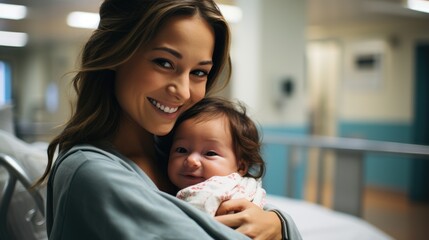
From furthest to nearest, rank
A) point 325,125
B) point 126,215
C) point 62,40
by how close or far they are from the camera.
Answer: point 325,125
point 62,40
point 126,215

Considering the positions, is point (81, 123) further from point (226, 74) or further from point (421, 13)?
point (421, 13)

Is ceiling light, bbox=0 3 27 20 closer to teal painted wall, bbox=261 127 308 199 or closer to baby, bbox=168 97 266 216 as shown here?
teal painted wall, bbox=261 127 308 199

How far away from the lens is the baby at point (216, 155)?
0.74 metres

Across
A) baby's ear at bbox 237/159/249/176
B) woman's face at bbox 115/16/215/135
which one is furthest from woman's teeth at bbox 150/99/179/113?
baby's ear at bbox 237/159/249/176

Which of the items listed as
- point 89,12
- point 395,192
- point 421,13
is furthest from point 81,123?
point 395,192

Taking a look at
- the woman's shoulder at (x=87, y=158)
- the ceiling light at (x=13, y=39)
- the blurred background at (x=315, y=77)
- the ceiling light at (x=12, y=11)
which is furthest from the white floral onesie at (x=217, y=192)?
the ceiling light at (x=13, y=39)

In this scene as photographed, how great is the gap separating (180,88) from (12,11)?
15.3 feet

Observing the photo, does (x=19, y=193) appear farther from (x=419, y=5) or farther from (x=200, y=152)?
(x=419, y=5)

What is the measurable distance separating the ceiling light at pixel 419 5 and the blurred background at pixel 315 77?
0.02m

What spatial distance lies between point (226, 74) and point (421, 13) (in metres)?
4.33

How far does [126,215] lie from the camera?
603 millimetres

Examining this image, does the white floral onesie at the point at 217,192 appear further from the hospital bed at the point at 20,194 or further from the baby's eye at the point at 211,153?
the hospital bed at the point at 20,194

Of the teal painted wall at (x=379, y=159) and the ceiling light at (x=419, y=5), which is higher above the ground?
the ceiling light at (x=419, y=5)

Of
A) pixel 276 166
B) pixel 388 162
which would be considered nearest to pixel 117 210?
pixel 276 166
